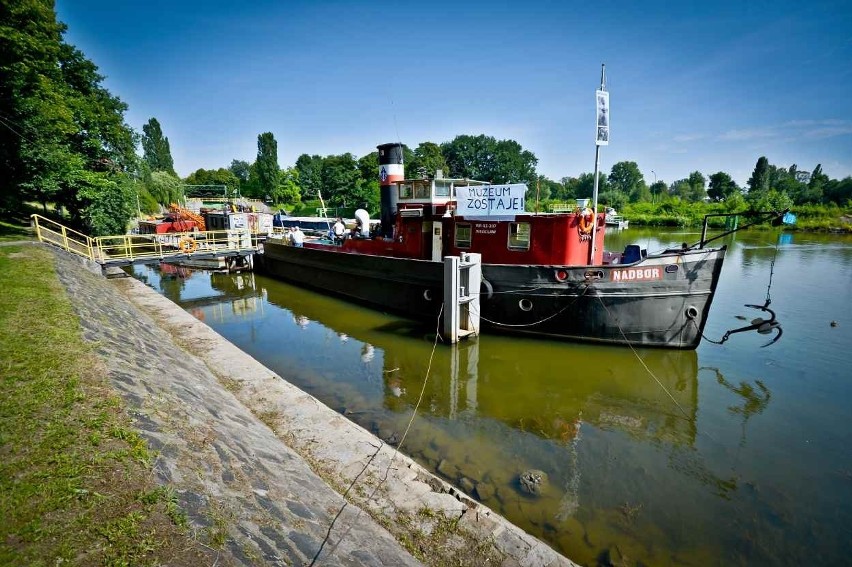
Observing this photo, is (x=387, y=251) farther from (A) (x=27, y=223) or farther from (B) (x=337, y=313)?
(A) (x=27, y=223)

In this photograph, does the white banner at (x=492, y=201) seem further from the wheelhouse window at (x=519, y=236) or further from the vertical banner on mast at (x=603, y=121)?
the vertical banner on mast at (x=603, y=121)

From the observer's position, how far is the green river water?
485 cm

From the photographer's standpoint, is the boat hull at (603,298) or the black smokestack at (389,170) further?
the black smokestack at (389,170)

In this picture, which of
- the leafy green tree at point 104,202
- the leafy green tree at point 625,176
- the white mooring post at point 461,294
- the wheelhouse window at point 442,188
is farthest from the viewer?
the leafy green tree at point 625,176

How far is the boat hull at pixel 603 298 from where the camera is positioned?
32.0 feet

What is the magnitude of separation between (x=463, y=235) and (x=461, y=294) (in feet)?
7.05

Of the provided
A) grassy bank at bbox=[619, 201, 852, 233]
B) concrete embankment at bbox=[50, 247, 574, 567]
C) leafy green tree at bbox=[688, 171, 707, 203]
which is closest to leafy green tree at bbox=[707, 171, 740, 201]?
leafy green tree at bbox=[688, 171, 707, 203]

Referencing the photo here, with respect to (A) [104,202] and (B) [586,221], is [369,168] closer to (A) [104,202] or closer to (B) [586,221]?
(A) [104,202]

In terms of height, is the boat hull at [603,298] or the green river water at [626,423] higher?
the boat hull at [603,298]

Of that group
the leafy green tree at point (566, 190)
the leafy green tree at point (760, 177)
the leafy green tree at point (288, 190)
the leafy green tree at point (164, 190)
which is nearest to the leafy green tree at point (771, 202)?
the leafy green tree at point (760, 177)

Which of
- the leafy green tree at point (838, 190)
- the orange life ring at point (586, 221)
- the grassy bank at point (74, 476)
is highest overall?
the leafy green tree at point (838, 190)

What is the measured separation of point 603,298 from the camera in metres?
10.2

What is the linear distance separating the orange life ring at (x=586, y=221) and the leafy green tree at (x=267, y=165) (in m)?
76.8

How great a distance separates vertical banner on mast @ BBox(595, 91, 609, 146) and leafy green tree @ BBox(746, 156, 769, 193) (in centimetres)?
8665
